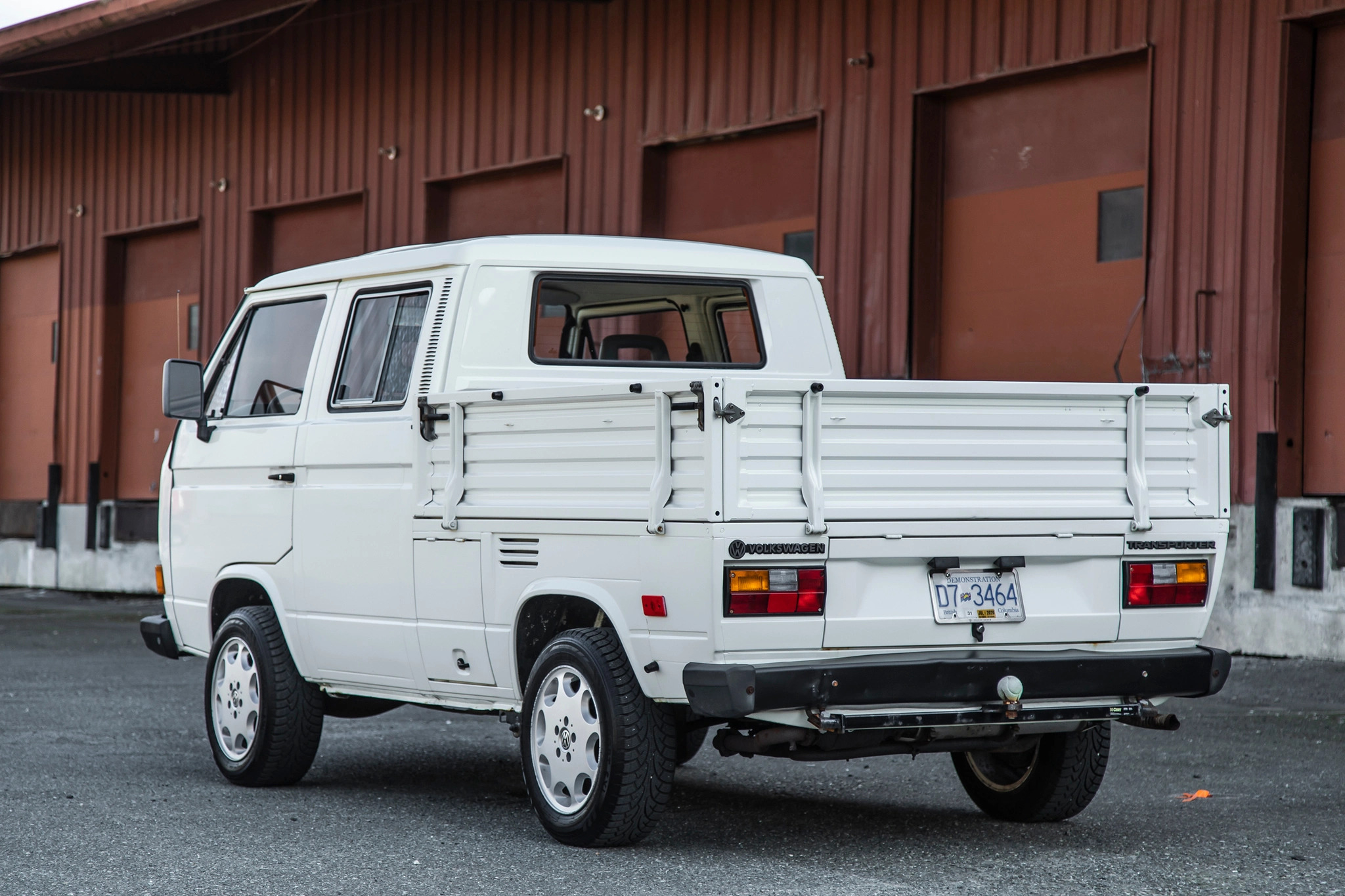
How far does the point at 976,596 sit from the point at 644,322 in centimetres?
213

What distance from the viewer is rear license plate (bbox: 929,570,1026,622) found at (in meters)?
5.55

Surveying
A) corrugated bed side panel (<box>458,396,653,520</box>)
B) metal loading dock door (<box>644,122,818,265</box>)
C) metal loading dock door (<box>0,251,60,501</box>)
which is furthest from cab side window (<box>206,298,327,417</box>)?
metal loading dock door (<box>0,251,60,501</box>)

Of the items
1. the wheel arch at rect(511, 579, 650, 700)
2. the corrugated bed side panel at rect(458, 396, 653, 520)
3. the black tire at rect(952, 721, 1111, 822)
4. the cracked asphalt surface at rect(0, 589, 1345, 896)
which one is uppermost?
the corrugated bed side panel at rect(458, 396, 653, 520)

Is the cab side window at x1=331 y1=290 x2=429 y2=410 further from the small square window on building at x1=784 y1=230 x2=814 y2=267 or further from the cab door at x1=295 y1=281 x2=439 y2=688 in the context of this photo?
the small square window on building at x1=784 y1=230 x2=814 y2=267

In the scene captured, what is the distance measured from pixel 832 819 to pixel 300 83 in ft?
48.0

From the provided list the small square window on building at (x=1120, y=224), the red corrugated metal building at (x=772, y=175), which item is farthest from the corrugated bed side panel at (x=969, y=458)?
the small square window on building at (x=1120, y=224)

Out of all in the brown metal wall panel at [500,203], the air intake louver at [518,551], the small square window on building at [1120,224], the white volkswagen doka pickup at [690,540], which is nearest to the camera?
the white volkswagen doka pickup at [690,540]

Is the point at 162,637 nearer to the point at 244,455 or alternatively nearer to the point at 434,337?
the point at 244,455

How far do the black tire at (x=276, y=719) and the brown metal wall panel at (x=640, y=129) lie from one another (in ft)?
20.7

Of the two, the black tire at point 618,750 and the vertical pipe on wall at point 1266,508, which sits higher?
the vertical pipe on wall at point 1266,508

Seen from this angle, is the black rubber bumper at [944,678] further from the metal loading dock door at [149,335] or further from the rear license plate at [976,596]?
the metal loading dock door at [149,335]

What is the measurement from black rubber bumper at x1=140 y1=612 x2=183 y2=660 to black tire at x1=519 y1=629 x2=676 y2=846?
2.97 meters

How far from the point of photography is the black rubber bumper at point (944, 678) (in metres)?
5.24

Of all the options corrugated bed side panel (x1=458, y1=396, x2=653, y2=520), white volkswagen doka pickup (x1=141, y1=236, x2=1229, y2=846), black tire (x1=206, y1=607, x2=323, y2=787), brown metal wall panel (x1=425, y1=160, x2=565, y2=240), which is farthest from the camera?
brown metal wall panel (x1=425, y1=160, x2=565, y2=240)
